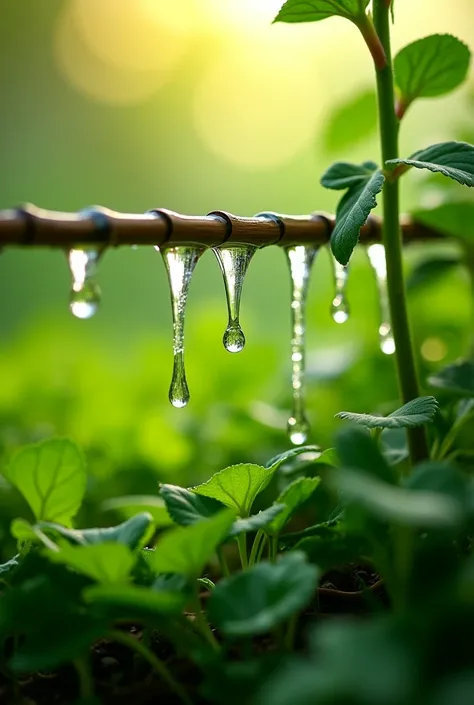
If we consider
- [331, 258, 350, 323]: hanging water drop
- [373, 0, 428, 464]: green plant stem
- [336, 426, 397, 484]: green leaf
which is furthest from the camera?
[331, 258, 350, 323]: hanging water drop

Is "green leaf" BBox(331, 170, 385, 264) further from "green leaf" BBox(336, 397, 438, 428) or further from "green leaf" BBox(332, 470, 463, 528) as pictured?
"green leaf" BBox(332, 470, 463, 528)

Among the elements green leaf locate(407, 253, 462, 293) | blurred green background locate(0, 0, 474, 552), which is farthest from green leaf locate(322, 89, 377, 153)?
green leaf locate(407, 253, 462, 293)

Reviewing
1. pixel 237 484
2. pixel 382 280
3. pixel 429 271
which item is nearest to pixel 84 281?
pixel 237 484

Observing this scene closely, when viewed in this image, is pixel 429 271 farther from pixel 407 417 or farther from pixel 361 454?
pixel 361 454

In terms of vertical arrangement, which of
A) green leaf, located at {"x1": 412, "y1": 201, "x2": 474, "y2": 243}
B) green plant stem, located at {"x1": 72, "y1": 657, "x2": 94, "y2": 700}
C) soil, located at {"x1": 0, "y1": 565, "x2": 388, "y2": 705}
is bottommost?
soil, located at {"x1": 0, "y1": 565, "x2": 388, "y2": 705}

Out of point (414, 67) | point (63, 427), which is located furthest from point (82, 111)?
point (414, 67)

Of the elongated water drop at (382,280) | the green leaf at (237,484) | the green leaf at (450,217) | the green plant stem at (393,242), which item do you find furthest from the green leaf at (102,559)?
the green leaf at (450,217)

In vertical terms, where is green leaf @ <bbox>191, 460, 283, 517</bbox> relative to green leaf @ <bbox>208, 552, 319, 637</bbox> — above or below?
above

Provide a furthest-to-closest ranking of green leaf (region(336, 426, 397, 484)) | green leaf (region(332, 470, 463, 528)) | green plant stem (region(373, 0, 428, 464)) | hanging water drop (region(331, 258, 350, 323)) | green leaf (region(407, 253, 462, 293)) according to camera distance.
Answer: green leaf (region(407, 253, 462, 293)), hanging water drop (region(331, 258, 350, 323)), green plant stem (region(373, 0, 428, 464)), green leaf (region(336, 426, 397, 484)), green leaf (region(332, 470, 463, 528))
